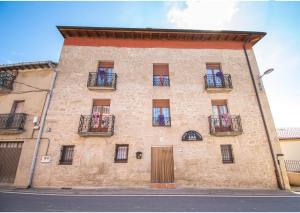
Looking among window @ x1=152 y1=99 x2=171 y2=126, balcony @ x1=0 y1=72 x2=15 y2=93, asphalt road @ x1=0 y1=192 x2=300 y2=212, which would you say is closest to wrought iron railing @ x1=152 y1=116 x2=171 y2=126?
window @ x1=152 y1=99 x2=171 y2=126

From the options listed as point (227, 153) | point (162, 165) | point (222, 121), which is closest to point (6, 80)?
point (162, 165)

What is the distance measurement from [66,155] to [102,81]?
4.87m

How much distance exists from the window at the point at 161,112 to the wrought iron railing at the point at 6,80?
9683 mm

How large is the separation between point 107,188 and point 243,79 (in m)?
10.6

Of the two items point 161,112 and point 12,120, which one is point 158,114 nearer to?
point 161,112

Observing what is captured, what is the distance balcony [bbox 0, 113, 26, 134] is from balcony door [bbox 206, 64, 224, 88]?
11723 millimetres

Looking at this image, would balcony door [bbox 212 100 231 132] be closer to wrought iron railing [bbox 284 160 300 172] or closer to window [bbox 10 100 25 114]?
wrought iron railing [bbox 284 160 300 172]

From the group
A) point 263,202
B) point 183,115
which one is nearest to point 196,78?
point 183,115

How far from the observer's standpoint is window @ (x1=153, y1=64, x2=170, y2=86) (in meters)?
10.7

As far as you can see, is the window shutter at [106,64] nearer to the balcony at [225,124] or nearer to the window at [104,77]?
the window at [104,77]

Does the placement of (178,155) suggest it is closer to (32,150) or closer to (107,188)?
(107,188)

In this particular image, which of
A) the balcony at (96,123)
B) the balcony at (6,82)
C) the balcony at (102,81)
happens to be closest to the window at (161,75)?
the balcony at (102,81)

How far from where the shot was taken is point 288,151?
47.2ft

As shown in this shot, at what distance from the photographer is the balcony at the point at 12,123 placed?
30.6 ft
